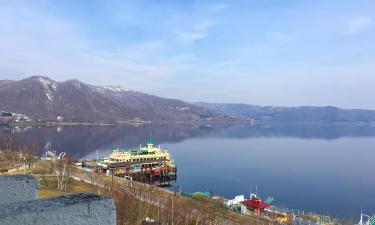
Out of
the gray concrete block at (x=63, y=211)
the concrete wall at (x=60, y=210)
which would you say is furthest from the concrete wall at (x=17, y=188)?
the gray concrete block at (x=63, y=211)

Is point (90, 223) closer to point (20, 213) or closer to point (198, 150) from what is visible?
point (20, 213)

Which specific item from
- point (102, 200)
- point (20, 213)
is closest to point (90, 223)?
point (102, 200)

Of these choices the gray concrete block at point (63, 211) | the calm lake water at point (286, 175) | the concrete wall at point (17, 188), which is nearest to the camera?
the gray concrete block at point (63, 211)

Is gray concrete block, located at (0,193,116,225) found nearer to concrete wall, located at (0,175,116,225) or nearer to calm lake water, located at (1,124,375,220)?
concrete wall, located at (0,175,116,225)

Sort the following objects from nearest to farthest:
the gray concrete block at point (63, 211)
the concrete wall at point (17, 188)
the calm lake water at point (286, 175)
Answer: the gray concrete block at point (63, 211) → the concrete wall at point (17, 188) → the calm lake water at point (286, 175)

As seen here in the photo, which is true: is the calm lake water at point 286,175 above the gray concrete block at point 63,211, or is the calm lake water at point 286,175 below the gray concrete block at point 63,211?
below

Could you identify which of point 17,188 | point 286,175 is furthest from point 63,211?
point 286,175

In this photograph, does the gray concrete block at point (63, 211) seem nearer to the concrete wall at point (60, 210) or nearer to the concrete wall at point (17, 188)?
the concrete wall at point (60, 210)

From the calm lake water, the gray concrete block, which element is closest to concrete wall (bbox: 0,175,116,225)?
the gray concrete block
